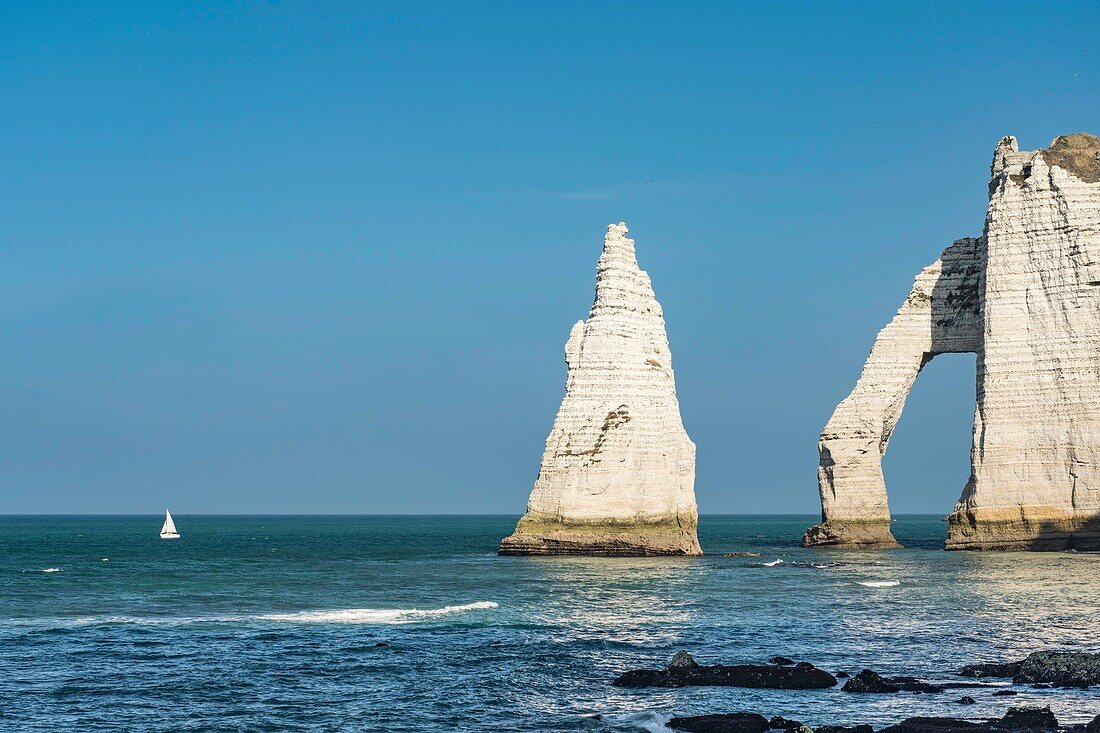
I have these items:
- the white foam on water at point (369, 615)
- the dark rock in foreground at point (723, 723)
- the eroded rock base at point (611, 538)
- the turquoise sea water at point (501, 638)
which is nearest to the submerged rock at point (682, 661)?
the turquoise sea water at point (501, 638)

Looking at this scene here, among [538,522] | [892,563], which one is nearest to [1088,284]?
[892,563]

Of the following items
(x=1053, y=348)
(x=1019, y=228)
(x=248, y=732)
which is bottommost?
(x=248, y=732)

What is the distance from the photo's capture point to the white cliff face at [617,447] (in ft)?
194

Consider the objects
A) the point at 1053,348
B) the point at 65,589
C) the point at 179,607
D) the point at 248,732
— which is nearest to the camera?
the point at 248,732

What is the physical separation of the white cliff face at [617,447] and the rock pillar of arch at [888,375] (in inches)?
445

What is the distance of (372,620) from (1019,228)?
135 ft

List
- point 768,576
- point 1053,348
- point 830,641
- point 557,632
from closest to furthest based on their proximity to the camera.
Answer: point 830,641, point 557,632, point 768,576, point 1053,348

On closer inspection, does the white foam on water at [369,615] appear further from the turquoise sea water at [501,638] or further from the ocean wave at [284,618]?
the turquoise sea water at [501,638]

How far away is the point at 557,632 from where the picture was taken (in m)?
33.4

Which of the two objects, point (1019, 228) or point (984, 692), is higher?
point (1019, 228)

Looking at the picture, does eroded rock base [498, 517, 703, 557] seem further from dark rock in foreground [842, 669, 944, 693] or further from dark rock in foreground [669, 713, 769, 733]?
dark rock in foreground [669, 713, 769, 733]

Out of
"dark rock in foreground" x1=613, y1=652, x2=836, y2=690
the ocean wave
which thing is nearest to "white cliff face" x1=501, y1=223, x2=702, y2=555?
the ocean wave

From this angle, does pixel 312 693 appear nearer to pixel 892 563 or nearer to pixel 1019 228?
pixel 892 563

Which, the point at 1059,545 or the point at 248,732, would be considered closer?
the point at 248,732
